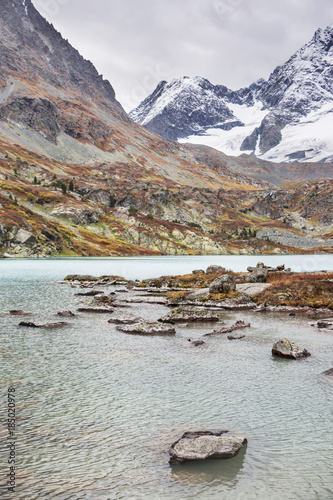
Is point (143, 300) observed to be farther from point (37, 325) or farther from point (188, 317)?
point (37, 325)

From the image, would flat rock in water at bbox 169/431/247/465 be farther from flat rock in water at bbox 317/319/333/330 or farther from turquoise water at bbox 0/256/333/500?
flat rock in water at bbox 317/319/333/330

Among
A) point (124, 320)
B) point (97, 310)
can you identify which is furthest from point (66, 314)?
point (124, 320)

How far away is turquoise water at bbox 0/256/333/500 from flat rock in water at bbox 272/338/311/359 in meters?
0.61

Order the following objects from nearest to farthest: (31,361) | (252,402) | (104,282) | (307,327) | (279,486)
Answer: (279,486) < (252,402) < (31,361) < (307,327) < (104,282)

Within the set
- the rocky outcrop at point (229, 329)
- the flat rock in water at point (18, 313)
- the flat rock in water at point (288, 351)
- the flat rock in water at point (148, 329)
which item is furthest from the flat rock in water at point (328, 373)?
the flat rock in water at point (18, 313)

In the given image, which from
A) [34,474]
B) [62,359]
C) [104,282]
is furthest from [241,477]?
[104,282]

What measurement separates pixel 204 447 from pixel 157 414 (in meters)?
3.48

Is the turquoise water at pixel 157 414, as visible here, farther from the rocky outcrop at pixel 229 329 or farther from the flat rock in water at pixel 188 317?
the flat rock in water at pixel 188 317

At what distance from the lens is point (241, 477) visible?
1053 cm

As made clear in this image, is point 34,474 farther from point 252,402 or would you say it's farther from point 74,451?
point 252,402

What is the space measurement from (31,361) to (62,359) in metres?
1.76

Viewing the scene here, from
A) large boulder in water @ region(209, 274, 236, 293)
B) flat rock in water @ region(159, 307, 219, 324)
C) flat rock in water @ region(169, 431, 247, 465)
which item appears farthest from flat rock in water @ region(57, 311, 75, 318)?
flat rock in water @ region(169, 431, 247, 465)

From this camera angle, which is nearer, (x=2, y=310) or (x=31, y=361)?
(x=31, y=361)

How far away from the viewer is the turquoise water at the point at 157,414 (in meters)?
10.1
